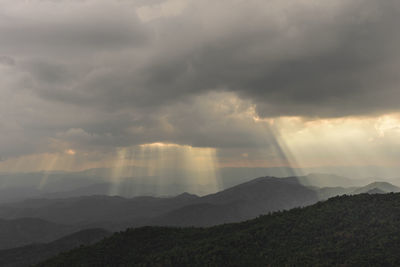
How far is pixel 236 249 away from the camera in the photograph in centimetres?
6069

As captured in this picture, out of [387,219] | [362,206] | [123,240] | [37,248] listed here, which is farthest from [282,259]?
[37,248]

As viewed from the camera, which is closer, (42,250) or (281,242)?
(281,242)

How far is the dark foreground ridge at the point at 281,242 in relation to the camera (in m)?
51.3

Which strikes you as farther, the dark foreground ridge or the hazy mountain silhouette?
the hazy mountain silhouette

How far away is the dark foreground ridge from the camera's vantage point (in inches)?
2020

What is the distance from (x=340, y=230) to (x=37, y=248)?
624 feet

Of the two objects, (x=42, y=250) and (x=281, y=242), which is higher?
(x=42, y=250)

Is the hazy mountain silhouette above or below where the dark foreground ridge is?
above

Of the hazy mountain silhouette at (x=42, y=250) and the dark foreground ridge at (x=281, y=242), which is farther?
the hazy mountain silhouette at (x=42, y=250)

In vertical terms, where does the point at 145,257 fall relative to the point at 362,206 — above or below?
below

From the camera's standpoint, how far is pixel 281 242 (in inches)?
2415

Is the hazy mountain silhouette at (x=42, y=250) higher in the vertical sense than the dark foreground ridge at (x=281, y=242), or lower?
higher

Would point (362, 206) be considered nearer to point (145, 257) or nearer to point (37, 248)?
point (145, 257)

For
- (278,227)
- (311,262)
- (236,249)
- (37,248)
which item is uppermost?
(37,248)
